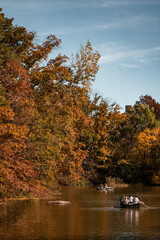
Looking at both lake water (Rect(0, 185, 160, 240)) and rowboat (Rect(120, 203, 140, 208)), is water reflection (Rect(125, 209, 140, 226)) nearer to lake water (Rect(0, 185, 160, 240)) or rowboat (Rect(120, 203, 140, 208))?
lake water (Rect(0, 185, 160, 240))

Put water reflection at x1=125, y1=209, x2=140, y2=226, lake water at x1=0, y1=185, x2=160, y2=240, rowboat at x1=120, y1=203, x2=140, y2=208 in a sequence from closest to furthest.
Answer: lake water at x1=0, y1=185, x2=160, y2=240, water reflection at x1=125, y1=209, x2=140, y2=226, rowboat at x1=120, y1=203, x2=140, y2=208

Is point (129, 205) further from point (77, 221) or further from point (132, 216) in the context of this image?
point (77, 221)

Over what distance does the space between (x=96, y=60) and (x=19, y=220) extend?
101 ft

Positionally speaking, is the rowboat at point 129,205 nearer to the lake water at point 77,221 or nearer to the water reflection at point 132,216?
the lake water at point 77,221

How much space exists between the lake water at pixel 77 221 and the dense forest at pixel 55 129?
3.46 meters

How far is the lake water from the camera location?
22469mm

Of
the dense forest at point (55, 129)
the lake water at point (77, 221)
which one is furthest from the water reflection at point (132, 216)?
the dense forest at point (55, 129)

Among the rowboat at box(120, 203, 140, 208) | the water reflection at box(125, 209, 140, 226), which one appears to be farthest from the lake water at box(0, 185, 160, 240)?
the rowboat at box(120, 203, 140, 208)

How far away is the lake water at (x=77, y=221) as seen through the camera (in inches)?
885

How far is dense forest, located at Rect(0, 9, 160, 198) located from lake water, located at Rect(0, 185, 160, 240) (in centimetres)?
346

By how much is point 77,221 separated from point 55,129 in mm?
15765

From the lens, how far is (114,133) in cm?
7069

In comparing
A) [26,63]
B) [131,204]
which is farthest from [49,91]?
[131,204]

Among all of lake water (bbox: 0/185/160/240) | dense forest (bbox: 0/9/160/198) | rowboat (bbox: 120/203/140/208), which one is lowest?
lake water (bbox: 0/185/160/240)
